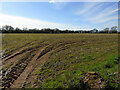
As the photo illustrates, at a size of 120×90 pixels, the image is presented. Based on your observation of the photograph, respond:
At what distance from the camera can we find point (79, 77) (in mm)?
5324

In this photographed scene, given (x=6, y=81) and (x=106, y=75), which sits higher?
(x=106, y=75)

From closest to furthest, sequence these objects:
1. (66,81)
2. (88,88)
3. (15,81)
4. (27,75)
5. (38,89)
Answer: (88,88), (38,89), (66,81), (15,81), (27,75)

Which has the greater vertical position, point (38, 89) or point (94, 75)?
point (94, 75)

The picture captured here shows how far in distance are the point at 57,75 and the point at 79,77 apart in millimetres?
1580

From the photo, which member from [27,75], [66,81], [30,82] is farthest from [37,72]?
[66,81]

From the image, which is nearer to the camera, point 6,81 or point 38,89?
point 38,89

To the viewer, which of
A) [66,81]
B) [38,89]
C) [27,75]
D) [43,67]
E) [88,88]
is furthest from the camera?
[43,67]

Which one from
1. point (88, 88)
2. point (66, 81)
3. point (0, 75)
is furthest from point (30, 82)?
point (88, 88)

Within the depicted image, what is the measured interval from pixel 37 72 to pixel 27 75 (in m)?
0.74

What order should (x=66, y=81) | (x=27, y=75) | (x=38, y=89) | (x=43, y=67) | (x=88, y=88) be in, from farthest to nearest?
(x=43, y=67) < (x=27, y=75) < (x=66, y=81) < (x=38, y=89) < (x=88, y=88)

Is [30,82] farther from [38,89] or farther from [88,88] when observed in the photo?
[88,88]

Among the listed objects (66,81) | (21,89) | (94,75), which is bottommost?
(21,89)

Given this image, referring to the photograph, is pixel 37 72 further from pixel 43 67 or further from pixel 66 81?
pixel 66 81

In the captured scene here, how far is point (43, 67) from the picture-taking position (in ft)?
23.9
